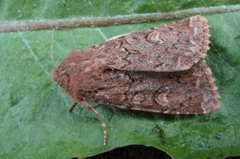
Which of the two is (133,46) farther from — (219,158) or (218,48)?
(219,158)

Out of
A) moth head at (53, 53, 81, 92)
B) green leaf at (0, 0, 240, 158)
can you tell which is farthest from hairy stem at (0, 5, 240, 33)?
moth head at (53, 53, 81, 92)

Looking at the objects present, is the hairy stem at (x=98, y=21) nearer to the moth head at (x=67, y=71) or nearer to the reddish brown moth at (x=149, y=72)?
the reddish brown moth at (x=149, y=72)

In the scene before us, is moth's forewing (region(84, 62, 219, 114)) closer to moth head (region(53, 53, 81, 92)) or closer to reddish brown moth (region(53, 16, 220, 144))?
reddish brown moth (region(53, 16, 220, 144))

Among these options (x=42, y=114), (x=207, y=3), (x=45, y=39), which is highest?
(x=207, y=3)

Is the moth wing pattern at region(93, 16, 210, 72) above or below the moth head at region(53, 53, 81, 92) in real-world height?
above

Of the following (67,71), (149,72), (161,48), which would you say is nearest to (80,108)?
(67,71)

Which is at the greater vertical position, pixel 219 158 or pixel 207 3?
pixel 207 3

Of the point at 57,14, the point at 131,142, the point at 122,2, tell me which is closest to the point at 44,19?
the point at 57,14

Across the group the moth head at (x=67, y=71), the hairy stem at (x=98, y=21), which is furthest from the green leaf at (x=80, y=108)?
the moth head at (x=67, y=71)
